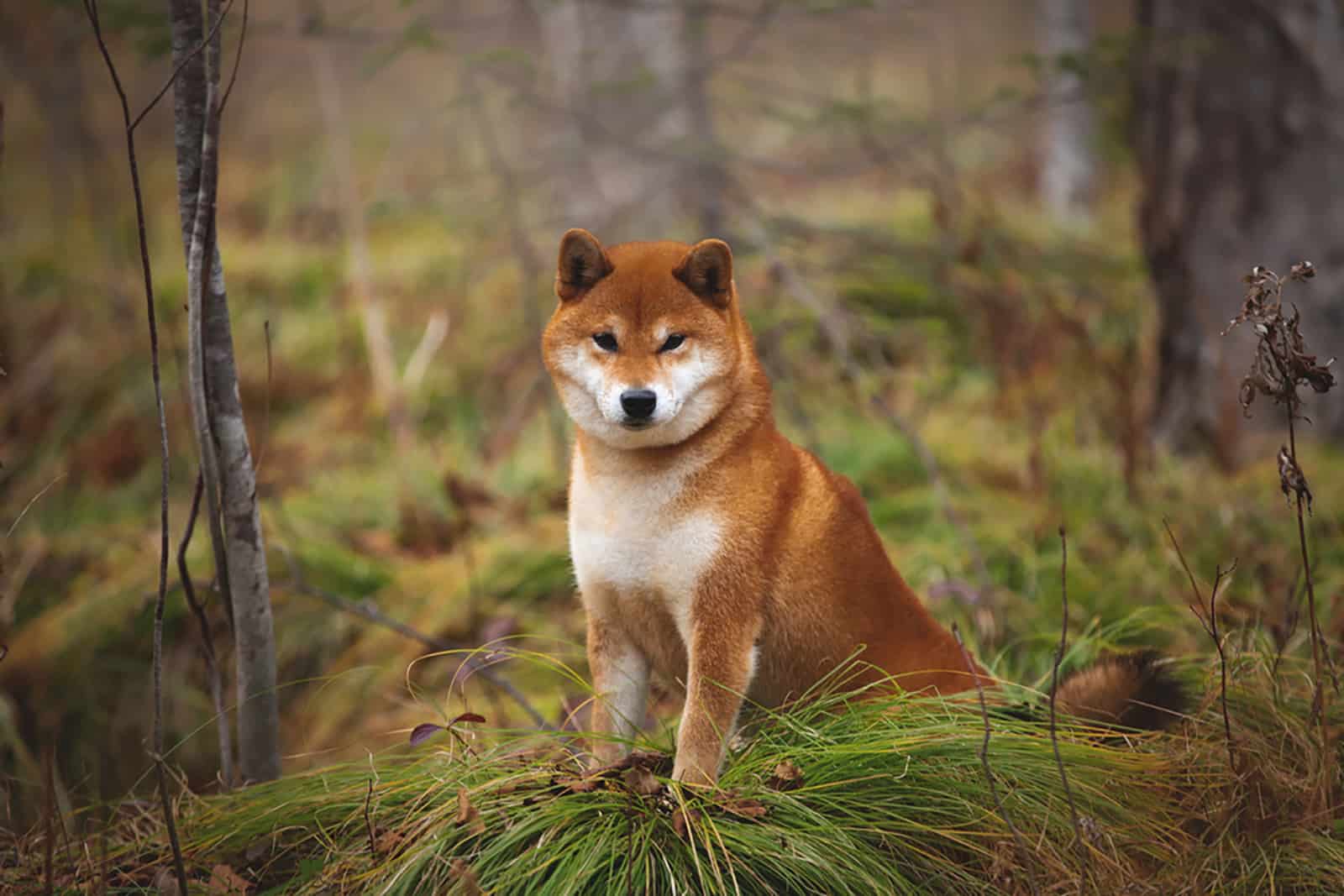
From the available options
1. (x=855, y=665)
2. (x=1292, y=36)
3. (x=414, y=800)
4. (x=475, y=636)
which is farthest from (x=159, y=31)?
(x=1292, y=36)

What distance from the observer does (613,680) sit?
2592mm

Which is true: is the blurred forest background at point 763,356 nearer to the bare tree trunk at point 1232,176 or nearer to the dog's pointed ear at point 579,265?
the bare tree trunk at point 1232,176

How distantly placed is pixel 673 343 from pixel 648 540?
1.42 ft

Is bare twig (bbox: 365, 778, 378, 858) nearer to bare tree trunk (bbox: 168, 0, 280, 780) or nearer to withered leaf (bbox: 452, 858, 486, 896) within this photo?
withered leaf (bbox: 452, 858, 486, 896)

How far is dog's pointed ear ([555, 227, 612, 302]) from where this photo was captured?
237cm

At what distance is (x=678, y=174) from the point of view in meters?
5.53

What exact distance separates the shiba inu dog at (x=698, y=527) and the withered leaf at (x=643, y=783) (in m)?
0.07

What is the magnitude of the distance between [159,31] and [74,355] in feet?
14.0

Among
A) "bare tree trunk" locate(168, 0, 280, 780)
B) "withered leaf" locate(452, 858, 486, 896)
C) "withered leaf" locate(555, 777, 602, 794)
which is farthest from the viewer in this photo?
"bare tree trunk" locate(168, 0, 280, 780)

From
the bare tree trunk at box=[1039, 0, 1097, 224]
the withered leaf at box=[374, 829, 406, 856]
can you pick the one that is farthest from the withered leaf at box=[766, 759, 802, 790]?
the bare tree trunk at box=[1039, 0, 1097, 224]

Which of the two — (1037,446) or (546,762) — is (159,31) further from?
(1037,446)

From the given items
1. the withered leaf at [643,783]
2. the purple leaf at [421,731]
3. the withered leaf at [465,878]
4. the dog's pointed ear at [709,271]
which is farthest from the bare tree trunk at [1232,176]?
the withered leaf at [465,878]

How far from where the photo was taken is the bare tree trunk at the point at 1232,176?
4.88 meters

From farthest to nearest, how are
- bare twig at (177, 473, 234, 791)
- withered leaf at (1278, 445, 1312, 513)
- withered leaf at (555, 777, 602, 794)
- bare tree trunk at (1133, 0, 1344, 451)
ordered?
bare tree trunk at (1133, 0, 1344, 451) → bare twig at (177, 473, 234, 791) → withered leaf at (555, 777, 602, 794) → withered leaf at (1278, 445, 1312, 513)
